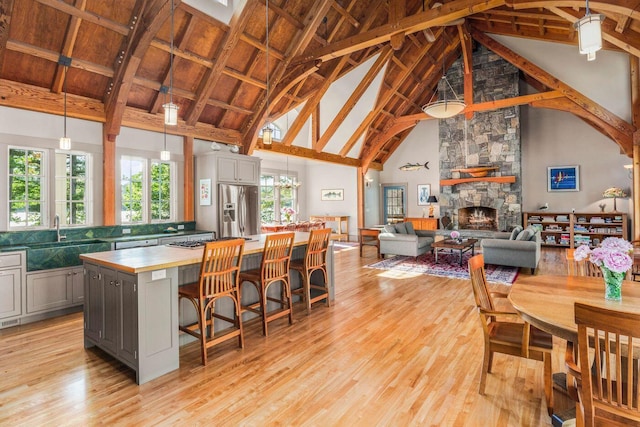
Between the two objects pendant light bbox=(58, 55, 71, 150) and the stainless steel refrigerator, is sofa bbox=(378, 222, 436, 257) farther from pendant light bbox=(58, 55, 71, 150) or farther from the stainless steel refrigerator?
pendant light bbox=(58, 55, 71, 150)

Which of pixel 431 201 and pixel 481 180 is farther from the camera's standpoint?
pixel 431 201

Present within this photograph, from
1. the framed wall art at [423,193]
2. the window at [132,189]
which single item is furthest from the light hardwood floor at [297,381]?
the framed wall art at [423,193]

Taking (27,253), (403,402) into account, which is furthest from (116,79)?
(403,402)

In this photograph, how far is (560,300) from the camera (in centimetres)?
221

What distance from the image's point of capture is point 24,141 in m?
4.64

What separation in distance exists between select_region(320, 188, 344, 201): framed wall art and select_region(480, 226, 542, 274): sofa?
6.49m

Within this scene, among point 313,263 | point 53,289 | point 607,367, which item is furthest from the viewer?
point 313,263

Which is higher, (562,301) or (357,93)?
(357,93)

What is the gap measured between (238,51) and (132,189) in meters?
3.12

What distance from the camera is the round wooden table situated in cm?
186

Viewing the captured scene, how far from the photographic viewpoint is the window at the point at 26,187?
4.60 metres

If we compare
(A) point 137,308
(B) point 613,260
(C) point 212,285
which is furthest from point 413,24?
(A) point 137,308

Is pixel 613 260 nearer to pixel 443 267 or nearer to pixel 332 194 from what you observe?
pixel 443 267

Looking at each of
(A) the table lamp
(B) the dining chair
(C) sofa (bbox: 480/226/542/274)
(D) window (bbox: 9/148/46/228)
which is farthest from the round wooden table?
(A) the table lamp
